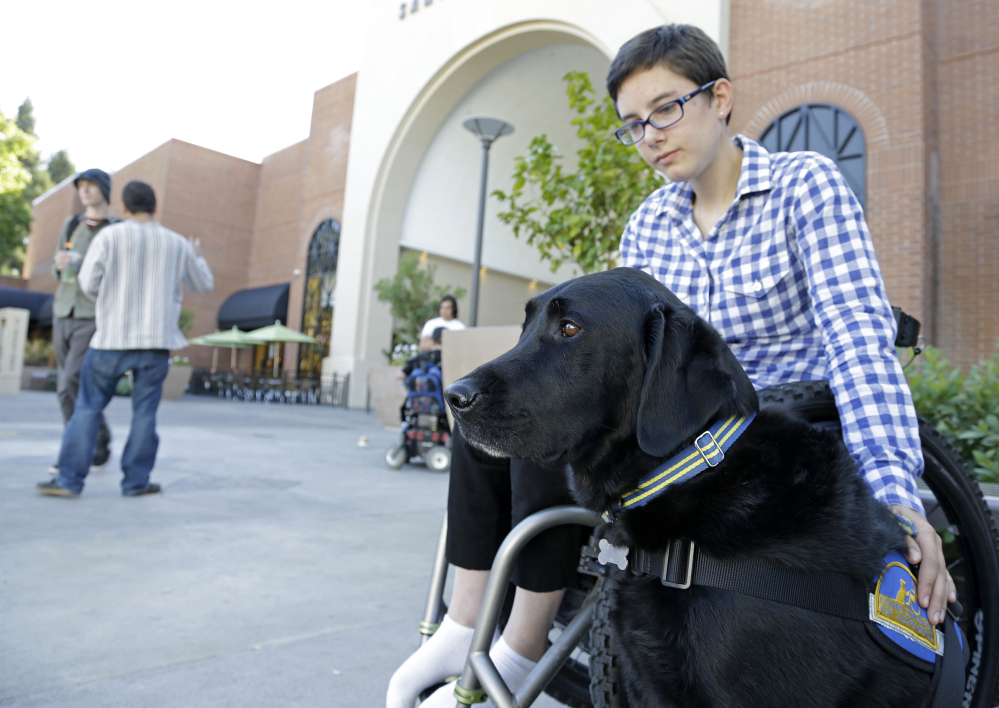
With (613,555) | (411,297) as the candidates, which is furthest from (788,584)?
(411,297)

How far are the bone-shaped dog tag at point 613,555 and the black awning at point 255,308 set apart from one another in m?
23.3

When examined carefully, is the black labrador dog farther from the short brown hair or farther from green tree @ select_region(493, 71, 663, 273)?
green tree @ select_region(493, 71, 663, 273)

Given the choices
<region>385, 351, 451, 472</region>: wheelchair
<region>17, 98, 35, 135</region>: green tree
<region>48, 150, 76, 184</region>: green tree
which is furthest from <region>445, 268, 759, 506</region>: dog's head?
<region>48, 150, 76, 184</region>: green tree

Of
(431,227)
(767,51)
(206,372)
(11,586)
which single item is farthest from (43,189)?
(11,586)

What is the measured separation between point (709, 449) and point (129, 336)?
388 centimetres

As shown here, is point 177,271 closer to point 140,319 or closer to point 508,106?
point 140,319

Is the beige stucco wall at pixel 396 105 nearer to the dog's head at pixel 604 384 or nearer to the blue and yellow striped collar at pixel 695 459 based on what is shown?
the dog's head at pixel 604 384

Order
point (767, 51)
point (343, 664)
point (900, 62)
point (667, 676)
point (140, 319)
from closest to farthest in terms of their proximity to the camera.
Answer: point (667, 676), point (343, 664), point (140, 319), point (900, 62), point (767, 51)

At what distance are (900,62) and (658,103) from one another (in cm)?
926

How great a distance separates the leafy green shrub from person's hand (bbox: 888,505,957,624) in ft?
4.65

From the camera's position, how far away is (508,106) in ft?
54.5

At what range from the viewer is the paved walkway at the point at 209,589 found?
5.65 feet

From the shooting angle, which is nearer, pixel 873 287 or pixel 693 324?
pixel 693 324

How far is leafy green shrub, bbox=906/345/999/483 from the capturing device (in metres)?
2.31
